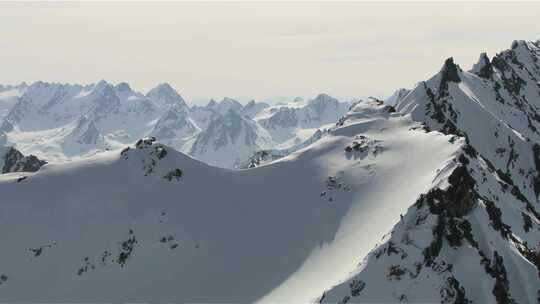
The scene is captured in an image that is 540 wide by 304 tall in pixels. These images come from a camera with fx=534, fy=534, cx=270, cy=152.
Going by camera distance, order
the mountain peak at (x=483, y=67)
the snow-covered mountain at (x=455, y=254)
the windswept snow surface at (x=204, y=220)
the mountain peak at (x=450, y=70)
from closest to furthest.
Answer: the snow-covered mountain at (x=455, y=254)
the windswept snow surface at (x=204, y=220)
the mountain peak at (x=450, y=70)
the mountain peak at (x=483, y=67)

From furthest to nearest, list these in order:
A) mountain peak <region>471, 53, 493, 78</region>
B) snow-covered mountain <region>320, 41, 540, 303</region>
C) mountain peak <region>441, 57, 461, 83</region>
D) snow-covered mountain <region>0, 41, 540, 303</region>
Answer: mountain peak <region>471, 53, 493, 78</region>, mountain peak <region>441, 57, 461, 83</region>, snow-covered mountain <region>0, 41, 540, 303</region>, snow-covered mountain <region>320, 41, 540, 303</region>

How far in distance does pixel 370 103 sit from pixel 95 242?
6502 centimetres

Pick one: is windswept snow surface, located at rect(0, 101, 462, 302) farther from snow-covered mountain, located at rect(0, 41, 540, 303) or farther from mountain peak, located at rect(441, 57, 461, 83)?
mountain peak, located at rect(441, 57, 461, 83)

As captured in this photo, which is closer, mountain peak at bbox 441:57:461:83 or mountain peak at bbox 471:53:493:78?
mountain peak at bbox 441:57:461:83

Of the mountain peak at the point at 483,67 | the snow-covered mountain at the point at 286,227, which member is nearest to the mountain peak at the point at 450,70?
the mountain peak at the point at 483,67

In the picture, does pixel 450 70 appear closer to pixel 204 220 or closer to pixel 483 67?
pixel 483 67

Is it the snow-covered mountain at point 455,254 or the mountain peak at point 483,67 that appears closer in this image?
the snow-covered mountain at point 455,254

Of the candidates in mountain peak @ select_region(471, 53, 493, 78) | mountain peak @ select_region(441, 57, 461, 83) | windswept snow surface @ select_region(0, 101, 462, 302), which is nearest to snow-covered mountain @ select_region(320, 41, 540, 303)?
windswept snow surface @ select_region(0, 101, 462, 302)

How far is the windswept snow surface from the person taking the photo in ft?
243

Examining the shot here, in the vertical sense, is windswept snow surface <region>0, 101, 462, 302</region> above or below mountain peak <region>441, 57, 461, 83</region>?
below

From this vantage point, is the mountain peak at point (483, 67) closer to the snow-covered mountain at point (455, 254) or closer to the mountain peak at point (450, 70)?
the mountain peak at point (450, 70)

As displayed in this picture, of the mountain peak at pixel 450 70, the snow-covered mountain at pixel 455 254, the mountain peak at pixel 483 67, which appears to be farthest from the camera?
the mountain peak at pixel 483 67

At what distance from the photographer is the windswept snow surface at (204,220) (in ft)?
243

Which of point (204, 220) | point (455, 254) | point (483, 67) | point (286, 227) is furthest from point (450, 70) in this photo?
point (455, 254)
